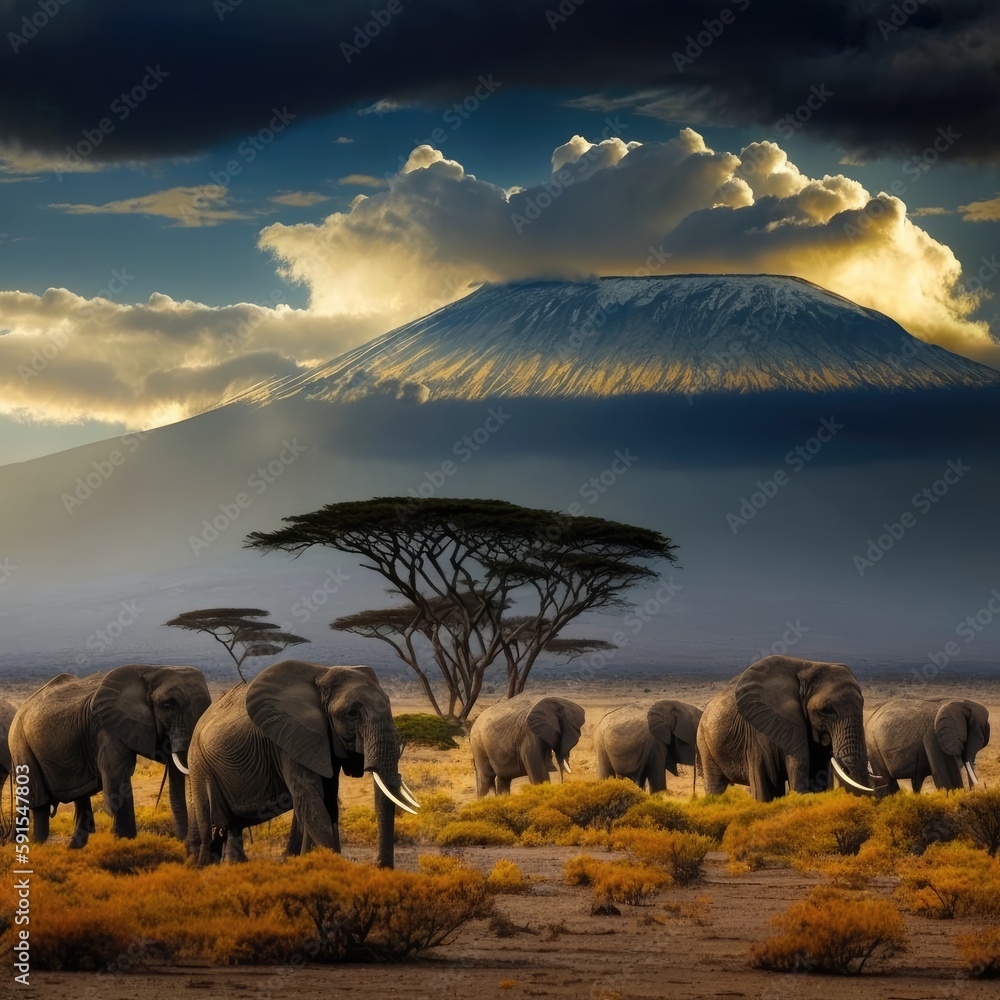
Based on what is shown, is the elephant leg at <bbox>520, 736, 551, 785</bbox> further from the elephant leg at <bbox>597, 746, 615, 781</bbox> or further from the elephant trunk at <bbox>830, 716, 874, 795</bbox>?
the elephant trunk at <bbox>830, 716, 874, 795</bbox>

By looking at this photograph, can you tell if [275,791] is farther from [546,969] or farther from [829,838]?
[829,838]

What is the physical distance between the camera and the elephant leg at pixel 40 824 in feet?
58.3

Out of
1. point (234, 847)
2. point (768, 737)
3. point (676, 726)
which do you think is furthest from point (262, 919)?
point (676, 726)

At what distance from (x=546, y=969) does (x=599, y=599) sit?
46.7m

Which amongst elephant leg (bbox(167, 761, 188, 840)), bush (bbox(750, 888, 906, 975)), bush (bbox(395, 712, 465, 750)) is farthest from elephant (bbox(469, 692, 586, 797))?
bush (bbox(395, 712, 465, 750))

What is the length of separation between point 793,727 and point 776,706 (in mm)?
321

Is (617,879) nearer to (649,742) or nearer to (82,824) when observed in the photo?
(82,824)

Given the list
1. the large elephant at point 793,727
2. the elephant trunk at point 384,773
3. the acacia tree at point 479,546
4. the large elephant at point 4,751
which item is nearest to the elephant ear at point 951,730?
the large elephant at point 793,727

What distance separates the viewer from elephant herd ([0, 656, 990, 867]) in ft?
46.9

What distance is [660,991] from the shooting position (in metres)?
10.7

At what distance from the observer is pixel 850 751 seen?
57.7 feet

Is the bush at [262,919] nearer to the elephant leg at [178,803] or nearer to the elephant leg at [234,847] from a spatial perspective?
the elephant leg at [234,847]

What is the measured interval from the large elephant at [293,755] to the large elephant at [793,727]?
5690mm

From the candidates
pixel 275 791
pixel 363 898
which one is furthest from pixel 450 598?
pixel 363 898
